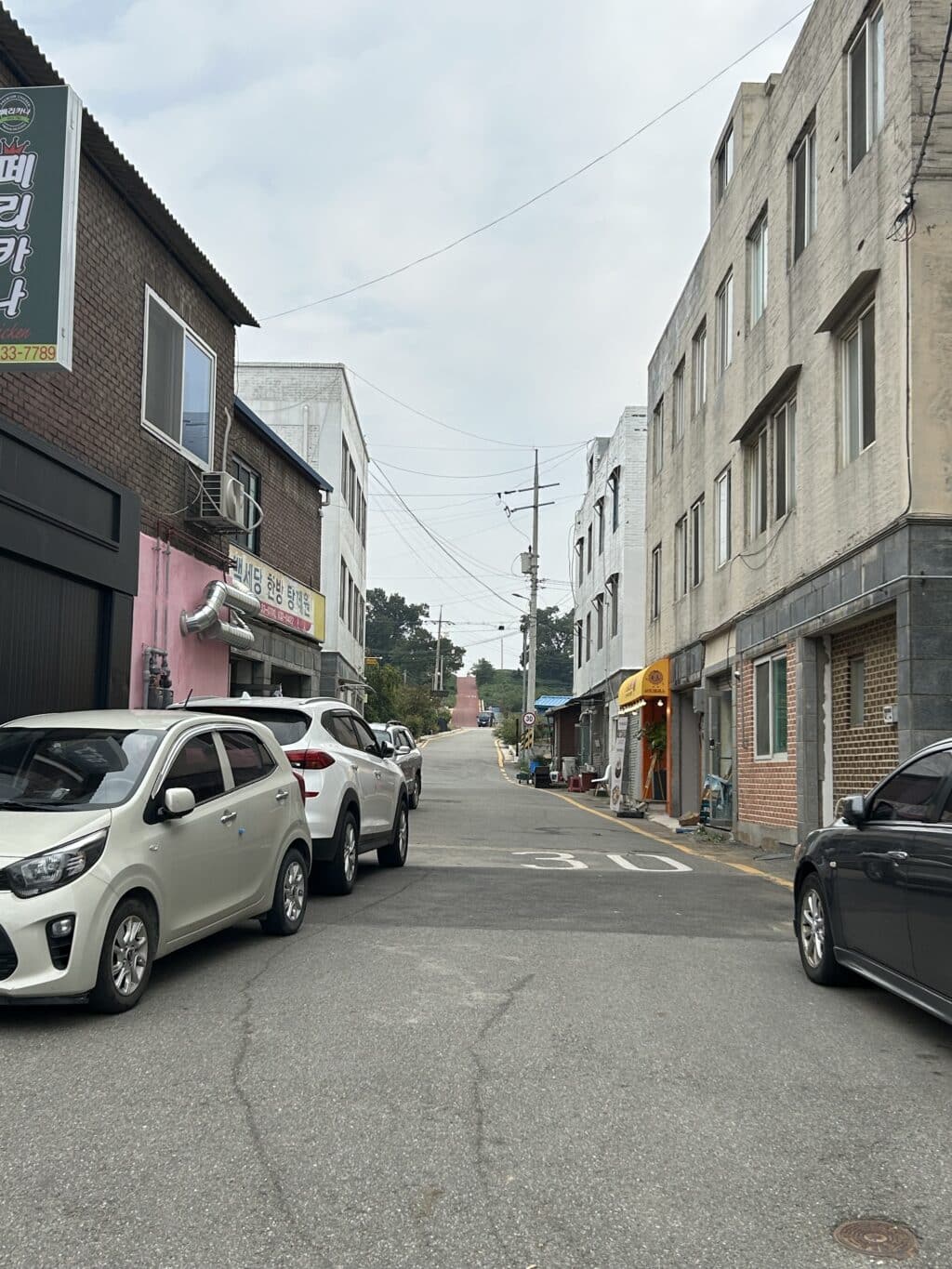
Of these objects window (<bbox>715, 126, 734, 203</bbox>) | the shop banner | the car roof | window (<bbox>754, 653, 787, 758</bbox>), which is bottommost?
the car roof

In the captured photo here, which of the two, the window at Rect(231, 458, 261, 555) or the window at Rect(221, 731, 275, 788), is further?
the window at Rect(231, 458, 261, 555)

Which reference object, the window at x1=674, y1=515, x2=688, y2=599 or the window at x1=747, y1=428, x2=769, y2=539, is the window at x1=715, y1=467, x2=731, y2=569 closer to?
the window at x1=747, y1=428, x2=769, y2=539

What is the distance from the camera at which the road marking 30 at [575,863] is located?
13.4 meters

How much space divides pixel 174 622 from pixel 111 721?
844 cm

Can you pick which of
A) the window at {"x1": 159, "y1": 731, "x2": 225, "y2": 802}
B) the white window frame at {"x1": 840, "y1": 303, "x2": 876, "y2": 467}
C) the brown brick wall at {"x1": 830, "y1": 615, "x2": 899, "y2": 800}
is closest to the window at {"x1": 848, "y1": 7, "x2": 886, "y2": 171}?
the white window frame at {"x1": 840, "y1": 303, "x2": 876, "y2": 467}

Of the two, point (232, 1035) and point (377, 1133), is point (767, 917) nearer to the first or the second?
point (232, 1035)

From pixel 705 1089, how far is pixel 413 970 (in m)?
2.63

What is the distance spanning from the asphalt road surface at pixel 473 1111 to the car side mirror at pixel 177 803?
1.00m

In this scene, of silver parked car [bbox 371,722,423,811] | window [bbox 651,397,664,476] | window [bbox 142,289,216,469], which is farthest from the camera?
window [bbox 651,397,664,476]

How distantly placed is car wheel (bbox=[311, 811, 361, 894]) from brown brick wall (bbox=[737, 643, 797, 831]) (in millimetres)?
7414

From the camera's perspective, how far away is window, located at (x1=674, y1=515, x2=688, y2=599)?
24984 millimetres

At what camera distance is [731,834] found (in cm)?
1948

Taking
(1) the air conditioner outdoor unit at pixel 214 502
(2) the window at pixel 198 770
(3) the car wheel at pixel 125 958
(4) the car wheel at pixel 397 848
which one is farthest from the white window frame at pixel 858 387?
(3) the car wheel at pixel 125 958

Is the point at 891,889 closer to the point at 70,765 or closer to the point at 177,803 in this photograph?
the point at 177,803
